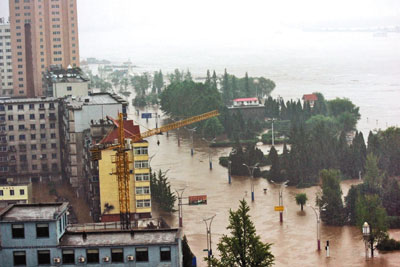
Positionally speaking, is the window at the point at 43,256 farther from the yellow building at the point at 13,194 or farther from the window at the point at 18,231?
the yellow building at the point at 13,194

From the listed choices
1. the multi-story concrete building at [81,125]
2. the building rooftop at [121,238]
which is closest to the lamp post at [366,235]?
the building rooftop at [121,238]

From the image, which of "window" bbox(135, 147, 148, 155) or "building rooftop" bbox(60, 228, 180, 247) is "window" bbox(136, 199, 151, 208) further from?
"building rooftop" bbox(60, 228, 180, 247)

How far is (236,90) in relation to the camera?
87375 mm

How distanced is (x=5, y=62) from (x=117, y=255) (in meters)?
62.4

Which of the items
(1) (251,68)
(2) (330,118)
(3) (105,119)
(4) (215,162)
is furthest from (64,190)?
(1) (251,68)

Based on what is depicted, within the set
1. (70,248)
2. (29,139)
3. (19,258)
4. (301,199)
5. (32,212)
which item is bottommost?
(301,199)

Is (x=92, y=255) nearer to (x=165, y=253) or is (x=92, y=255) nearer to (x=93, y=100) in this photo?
(x=165, y=253)

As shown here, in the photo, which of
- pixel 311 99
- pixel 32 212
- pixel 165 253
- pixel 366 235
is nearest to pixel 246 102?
pixel 311 99

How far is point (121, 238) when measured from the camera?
22.2 metres

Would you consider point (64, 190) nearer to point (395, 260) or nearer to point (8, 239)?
point (395, 260)

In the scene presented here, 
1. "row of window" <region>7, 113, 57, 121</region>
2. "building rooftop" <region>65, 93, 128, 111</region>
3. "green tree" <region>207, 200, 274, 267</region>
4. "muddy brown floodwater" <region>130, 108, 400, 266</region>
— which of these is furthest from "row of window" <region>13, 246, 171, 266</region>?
"row of window" <region>7, 113, 57, 121</region>

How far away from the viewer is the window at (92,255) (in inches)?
863

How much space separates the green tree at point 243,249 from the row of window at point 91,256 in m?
3.37

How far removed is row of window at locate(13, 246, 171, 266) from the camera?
862 inches
